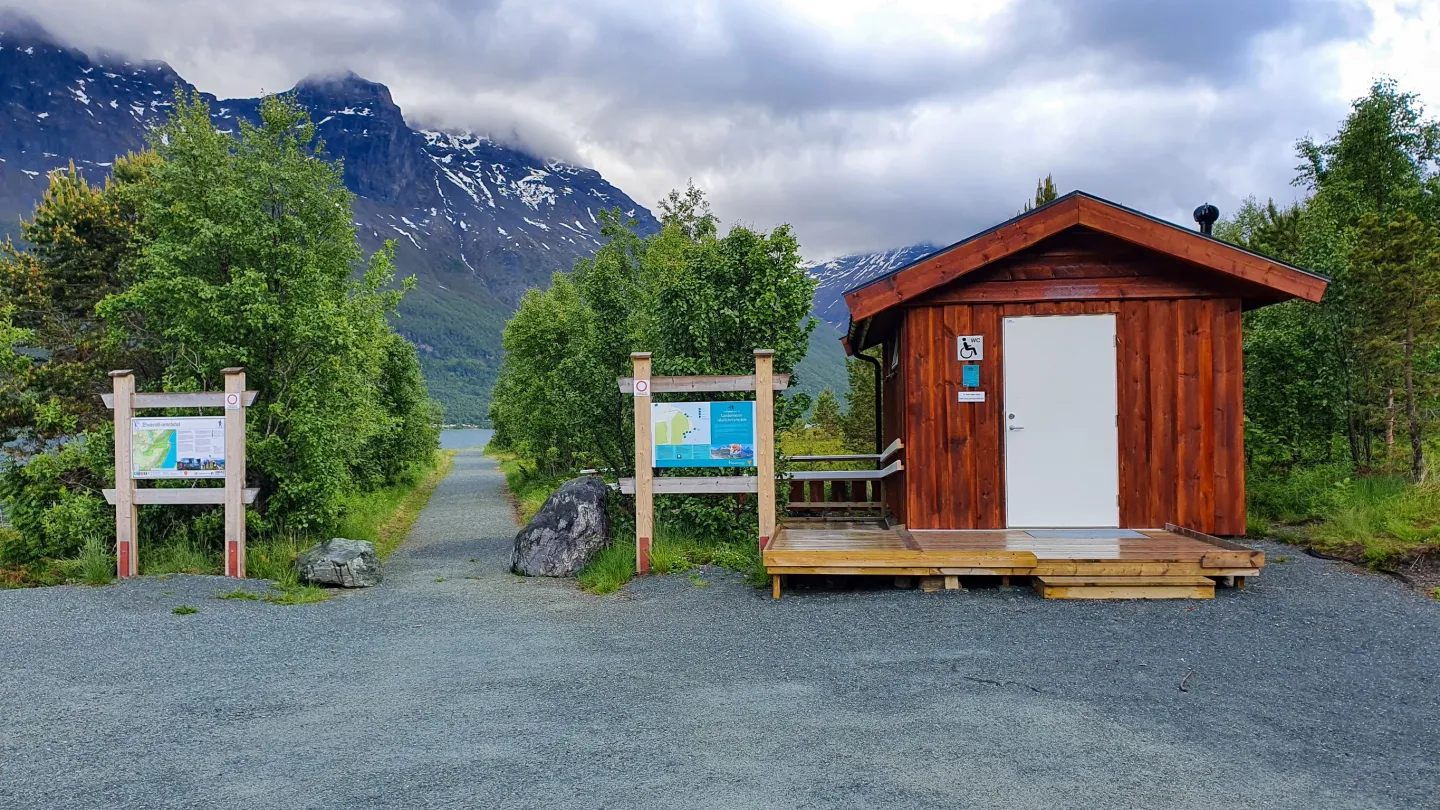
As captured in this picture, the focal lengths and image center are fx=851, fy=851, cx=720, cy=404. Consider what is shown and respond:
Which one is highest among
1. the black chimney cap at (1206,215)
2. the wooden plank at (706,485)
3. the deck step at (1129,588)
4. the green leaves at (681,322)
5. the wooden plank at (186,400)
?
the black chimney cap at (1206,215)

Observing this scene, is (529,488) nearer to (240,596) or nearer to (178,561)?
(178,561)

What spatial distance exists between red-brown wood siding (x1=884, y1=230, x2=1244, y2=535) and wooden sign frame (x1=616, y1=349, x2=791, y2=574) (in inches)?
58.0

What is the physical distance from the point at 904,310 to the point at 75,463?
33.7 feet

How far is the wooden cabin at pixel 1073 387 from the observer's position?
871cm

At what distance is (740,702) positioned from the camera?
4.77m

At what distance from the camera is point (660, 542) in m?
9.23

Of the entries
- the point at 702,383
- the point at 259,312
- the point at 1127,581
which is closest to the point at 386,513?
the point at 259,312

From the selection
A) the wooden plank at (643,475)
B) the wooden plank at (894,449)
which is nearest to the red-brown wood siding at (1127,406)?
the wooden plank at (894,449)

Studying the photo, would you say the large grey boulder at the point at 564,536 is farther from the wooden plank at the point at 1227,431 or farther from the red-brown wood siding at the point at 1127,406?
the wooden plank at the point at 1227,431

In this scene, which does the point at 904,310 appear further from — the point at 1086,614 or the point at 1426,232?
the point at 1426,232

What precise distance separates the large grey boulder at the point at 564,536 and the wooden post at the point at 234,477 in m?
2.95

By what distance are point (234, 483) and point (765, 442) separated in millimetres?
5811

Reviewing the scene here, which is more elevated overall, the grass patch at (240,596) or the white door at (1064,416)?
the white door at (1064,416)

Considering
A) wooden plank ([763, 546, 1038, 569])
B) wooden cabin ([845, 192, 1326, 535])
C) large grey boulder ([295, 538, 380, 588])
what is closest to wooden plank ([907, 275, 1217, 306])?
wooden cabin ([845, 192, 1326, 535])
